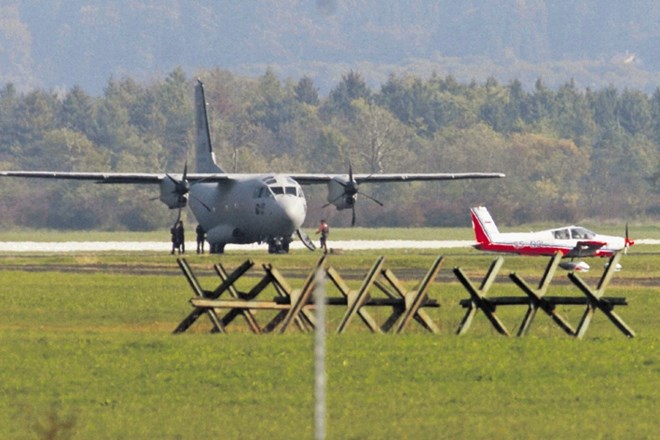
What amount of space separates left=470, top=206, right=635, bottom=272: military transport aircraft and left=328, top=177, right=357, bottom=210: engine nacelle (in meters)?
5.55

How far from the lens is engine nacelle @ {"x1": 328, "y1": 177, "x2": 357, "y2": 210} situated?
2766 inches

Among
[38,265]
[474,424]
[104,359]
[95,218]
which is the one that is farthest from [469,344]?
[95,218]

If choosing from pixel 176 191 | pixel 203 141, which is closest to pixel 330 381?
pixel 176 191

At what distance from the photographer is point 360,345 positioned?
27078mm

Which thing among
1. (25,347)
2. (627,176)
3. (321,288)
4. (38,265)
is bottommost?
(627,176)

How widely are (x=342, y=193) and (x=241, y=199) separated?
14.2 ft

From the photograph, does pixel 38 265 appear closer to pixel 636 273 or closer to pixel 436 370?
pixel 636 273

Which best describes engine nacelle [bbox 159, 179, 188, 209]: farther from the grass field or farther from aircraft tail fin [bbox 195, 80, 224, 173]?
the grass field

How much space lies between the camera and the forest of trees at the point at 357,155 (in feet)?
419

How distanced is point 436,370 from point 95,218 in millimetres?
105338

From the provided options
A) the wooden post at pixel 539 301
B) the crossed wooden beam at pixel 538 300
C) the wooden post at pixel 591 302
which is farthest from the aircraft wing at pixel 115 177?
the wooden post at pixel 591 302

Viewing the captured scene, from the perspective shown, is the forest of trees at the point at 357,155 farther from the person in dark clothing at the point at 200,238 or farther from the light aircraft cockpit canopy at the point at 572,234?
the light aircraft cockpit canopy at the point at 572,234

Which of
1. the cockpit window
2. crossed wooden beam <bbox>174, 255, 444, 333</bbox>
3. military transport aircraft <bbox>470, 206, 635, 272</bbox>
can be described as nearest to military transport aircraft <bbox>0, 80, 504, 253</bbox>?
military transport aircraft <bbox>470, 206, 635, 272</bbox>

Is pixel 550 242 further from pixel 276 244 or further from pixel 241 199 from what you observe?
pixel 241 199
